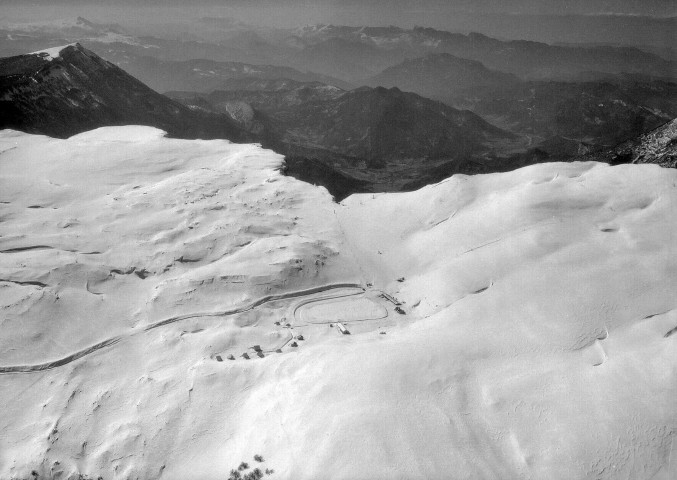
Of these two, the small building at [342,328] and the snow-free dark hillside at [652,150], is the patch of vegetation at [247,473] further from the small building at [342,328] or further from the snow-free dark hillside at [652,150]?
the snow-free dark hillside at [652,150]

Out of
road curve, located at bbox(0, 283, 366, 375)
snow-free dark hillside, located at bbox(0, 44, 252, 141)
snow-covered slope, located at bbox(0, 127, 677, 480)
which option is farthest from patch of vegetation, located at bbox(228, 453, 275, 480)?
snow-free dark hillside, located at bbox(0, 44, 252, 141)

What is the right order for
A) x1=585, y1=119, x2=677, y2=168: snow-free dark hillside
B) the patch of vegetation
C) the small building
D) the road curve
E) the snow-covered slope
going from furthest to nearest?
x1=585, y1=119, x2=677, y2=168: snow-free dark hillside
the small building
the road curve
the snow-covered slope
the patch of vegetation

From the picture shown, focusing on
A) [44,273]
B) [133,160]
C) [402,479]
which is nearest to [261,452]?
[402,479]

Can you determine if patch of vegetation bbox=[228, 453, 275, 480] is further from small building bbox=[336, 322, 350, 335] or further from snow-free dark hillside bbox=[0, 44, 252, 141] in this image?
snow-free dark hillside bbox=[0, 44, 252, 141]

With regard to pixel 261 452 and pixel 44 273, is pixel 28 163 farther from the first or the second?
pixel 261 452

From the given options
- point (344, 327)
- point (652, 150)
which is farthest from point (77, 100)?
point (652, 150)

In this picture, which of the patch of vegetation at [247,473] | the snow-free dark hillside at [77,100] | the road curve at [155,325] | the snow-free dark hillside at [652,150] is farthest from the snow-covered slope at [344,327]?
the snow-free dark hillside at [77,100]
